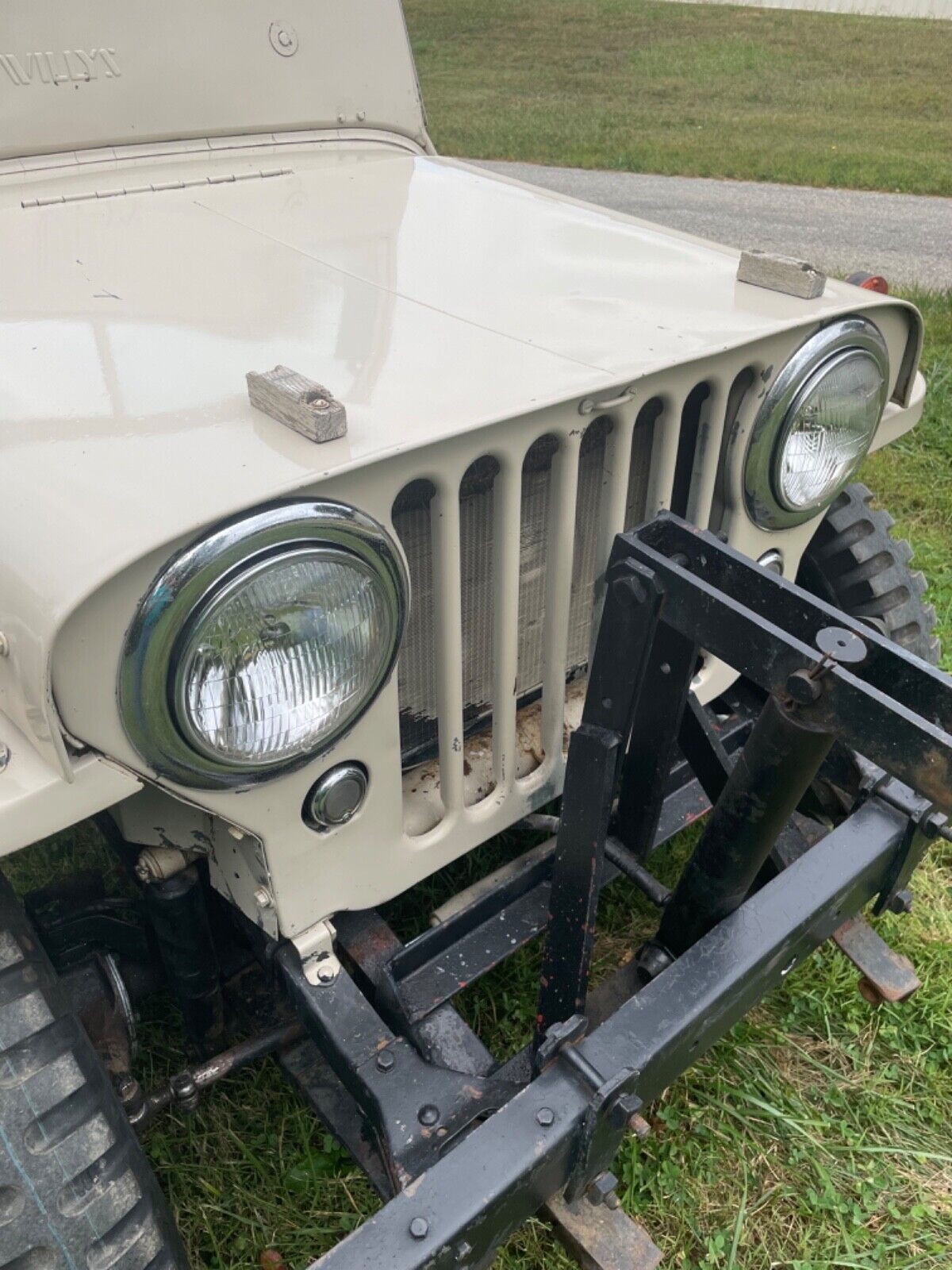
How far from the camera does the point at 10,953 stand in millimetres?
1360

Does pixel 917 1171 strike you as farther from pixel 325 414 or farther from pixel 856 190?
pixel 856 190

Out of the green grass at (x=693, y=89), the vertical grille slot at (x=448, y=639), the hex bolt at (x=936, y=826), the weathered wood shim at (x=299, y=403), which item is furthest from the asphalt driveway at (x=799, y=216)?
Answer: the weathered wood shim at (x=299, y=403)

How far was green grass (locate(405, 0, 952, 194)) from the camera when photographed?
1041cm

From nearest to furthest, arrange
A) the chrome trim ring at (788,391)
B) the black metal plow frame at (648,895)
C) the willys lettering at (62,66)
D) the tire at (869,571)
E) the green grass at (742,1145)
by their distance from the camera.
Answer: the black metal plow frame at (648,895) < the chrome trim ring at (788,391) < the green grass at (742,1145) < the willys lettering at (62,66) < the tire at (869,571)

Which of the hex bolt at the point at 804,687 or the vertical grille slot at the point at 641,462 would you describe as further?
the vertical grille slot at the point at 641,462

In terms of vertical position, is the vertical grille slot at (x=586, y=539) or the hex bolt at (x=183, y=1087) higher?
the vertical grille slot at (x=586, y=539)

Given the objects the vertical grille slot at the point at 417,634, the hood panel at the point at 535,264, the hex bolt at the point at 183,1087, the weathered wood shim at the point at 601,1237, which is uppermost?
the hood panel at the point at 535,264

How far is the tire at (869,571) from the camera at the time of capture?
2389 millimetres

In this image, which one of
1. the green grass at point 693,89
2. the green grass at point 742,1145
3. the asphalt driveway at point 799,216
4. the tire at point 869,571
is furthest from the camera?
the green grass at point 693,89

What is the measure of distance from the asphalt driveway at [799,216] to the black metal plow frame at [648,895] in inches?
218

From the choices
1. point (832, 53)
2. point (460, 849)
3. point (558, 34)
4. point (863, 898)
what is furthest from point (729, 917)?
point (558, 34)

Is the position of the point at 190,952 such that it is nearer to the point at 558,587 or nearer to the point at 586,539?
the point at 558,587

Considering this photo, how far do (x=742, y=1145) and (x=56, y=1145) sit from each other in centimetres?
128

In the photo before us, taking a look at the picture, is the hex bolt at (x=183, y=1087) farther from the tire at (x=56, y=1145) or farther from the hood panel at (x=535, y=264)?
the hood panel at (x=535, y=264)
